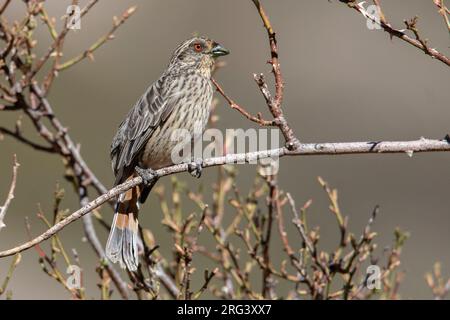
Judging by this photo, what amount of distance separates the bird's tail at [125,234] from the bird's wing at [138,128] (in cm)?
16

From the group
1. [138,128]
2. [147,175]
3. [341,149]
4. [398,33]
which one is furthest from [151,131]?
[398,33]

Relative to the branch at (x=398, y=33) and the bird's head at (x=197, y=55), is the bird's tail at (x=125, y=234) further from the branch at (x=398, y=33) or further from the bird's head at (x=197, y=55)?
the branch at (x=398, y=33)

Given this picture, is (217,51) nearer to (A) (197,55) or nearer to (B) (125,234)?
(A) (197,55)

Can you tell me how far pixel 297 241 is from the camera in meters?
11.9

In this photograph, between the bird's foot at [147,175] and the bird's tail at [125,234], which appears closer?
the bird's foot at [147,175]

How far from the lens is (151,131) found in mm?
4836

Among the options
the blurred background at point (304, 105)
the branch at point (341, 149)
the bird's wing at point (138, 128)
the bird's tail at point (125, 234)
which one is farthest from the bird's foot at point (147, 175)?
the blurred background at point (304, 105)

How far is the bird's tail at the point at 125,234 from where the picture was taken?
442 centimetres

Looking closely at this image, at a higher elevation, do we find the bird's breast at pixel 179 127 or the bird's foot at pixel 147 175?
the bird's breast at pixel 179 127

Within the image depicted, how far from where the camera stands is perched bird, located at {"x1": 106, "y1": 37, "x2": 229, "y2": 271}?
4754mm

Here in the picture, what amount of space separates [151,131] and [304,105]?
12.9m

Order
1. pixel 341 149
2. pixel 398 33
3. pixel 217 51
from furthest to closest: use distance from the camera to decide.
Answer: pixel 217 51
pixel 341 149
pixel 398 33
